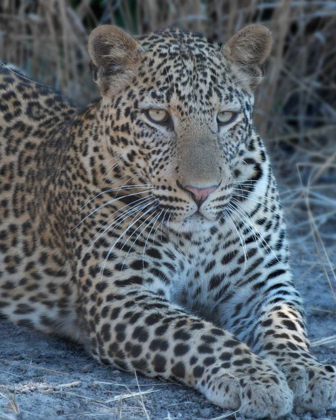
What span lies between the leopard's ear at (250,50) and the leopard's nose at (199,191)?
981mm

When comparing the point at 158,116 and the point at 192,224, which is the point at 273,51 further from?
the point at 192,224

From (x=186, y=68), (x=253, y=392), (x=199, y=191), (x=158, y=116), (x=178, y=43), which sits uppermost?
(x=178, y=43)

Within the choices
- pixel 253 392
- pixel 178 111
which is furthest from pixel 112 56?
pixel 253 392

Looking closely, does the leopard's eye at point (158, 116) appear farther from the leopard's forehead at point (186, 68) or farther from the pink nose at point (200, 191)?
the pink nose at point (200, 191)

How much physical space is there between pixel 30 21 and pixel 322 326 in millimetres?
5331

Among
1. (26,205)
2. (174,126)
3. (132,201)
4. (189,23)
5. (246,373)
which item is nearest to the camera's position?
(246,373)

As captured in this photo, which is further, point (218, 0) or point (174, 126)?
point (218, 0)

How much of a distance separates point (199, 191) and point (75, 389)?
1268mm

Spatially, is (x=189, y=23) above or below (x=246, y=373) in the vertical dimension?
above

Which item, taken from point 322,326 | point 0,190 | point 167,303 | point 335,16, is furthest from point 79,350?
point 335,16

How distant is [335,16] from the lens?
34.3 feet

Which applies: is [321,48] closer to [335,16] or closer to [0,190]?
[335,16]

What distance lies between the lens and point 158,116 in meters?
5.27

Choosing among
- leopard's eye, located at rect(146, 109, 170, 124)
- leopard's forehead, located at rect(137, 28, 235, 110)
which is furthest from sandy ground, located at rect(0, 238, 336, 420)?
leopard's forehead, located at rect(137, 28, 235, 110)
